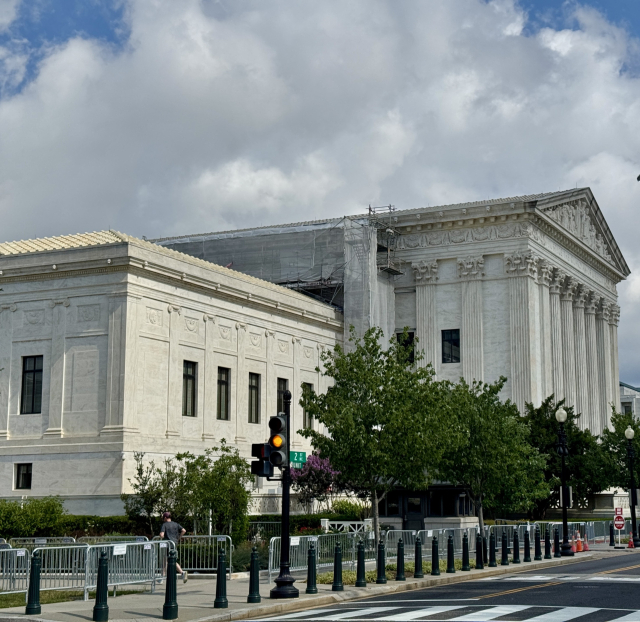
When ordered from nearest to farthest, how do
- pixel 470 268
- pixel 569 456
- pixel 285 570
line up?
1. pixel 285 570
2. pixel 569 456
3. pixel 470 268

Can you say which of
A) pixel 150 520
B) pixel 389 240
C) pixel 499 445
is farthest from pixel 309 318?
pixel 150 520

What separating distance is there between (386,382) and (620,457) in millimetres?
29742

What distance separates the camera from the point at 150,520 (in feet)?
118

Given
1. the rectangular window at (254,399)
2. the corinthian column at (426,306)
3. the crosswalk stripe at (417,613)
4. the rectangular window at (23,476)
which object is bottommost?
the crosswalk stripe at (417,613)

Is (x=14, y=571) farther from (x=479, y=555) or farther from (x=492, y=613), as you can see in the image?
(x=479, y=555)

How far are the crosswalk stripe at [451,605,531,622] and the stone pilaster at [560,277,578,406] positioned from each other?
2091 inches

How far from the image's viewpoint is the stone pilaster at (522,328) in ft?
206

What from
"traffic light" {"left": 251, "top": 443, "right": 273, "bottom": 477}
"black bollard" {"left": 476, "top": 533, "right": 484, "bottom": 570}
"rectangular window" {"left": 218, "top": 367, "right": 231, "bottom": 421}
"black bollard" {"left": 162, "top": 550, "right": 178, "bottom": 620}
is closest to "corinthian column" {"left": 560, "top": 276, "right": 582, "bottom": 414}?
"rectangular window" {"left": 218, "top": 367, "right": 231, "bottom": 421}

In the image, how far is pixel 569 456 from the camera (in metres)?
57.6

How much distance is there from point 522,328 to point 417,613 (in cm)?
4685

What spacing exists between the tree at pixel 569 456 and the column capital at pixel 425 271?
38.4 ft

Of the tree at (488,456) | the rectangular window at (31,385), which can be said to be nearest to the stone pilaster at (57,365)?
the rectangular window at (31,385)

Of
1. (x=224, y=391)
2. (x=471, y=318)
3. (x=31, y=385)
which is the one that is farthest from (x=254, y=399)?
(x=471, y=318)

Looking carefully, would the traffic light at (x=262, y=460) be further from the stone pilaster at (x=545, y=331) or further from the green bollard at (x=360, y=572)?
the stone pilaster at (x=545, y=331)
